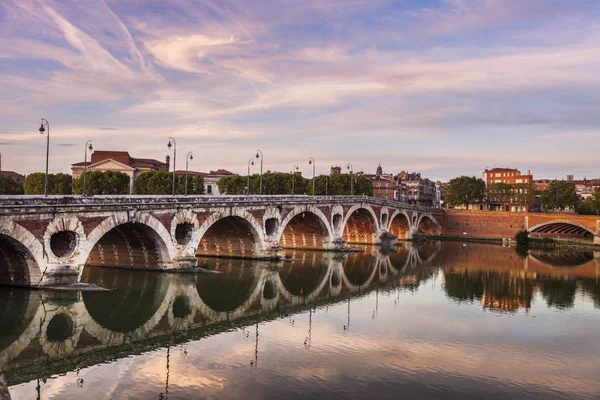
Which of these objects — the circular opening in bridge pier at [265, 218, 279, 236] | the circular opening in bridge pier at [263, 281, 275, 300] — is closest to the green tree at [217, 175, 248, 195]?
the circular opening in bridge pier at [265, 218, 279, 236]

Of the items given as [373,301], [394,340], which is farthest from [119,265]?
[394,340]

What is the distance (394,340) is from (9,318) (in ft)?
65.6

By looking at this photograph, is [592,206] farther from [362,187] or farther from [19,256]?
[19,256]

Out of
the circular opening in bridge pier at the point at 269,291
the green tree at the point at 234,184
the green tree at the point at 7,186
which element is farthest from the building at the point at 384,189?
the circular opening in bridge pier at the point at 269,291

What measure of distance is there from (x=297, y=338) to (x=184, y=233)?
64.7 feet

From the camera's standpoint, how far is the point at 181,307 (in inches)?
1448

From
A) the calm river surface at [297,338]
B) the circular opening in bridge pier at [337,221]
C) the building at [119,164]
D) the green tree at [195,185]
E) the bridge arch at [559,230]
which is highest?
the building at [119,164]

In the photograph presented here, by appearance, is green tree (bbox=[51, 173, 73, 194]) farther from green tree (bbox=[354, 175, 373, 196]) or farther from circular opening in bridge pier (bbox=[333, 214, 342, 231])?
circular opening in bridge pier (bbox=[333, 214, 342, 231])

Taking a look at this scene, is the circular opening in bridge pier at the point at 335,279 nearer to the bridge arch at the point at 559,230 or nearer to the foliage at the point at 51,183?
the bridge arch at the point at 559,230

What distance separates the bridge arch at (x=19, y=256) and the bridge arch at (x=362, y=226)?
54265 mm

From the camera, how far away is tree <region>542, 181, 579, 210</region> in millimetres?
114812

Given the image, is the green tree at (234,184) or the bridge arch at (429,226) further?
the green tree at (234,184)

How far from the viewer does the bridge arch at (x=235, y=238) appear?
5512cm

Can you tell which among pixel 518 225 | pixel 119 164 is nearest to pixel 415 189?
pixel 518 225
